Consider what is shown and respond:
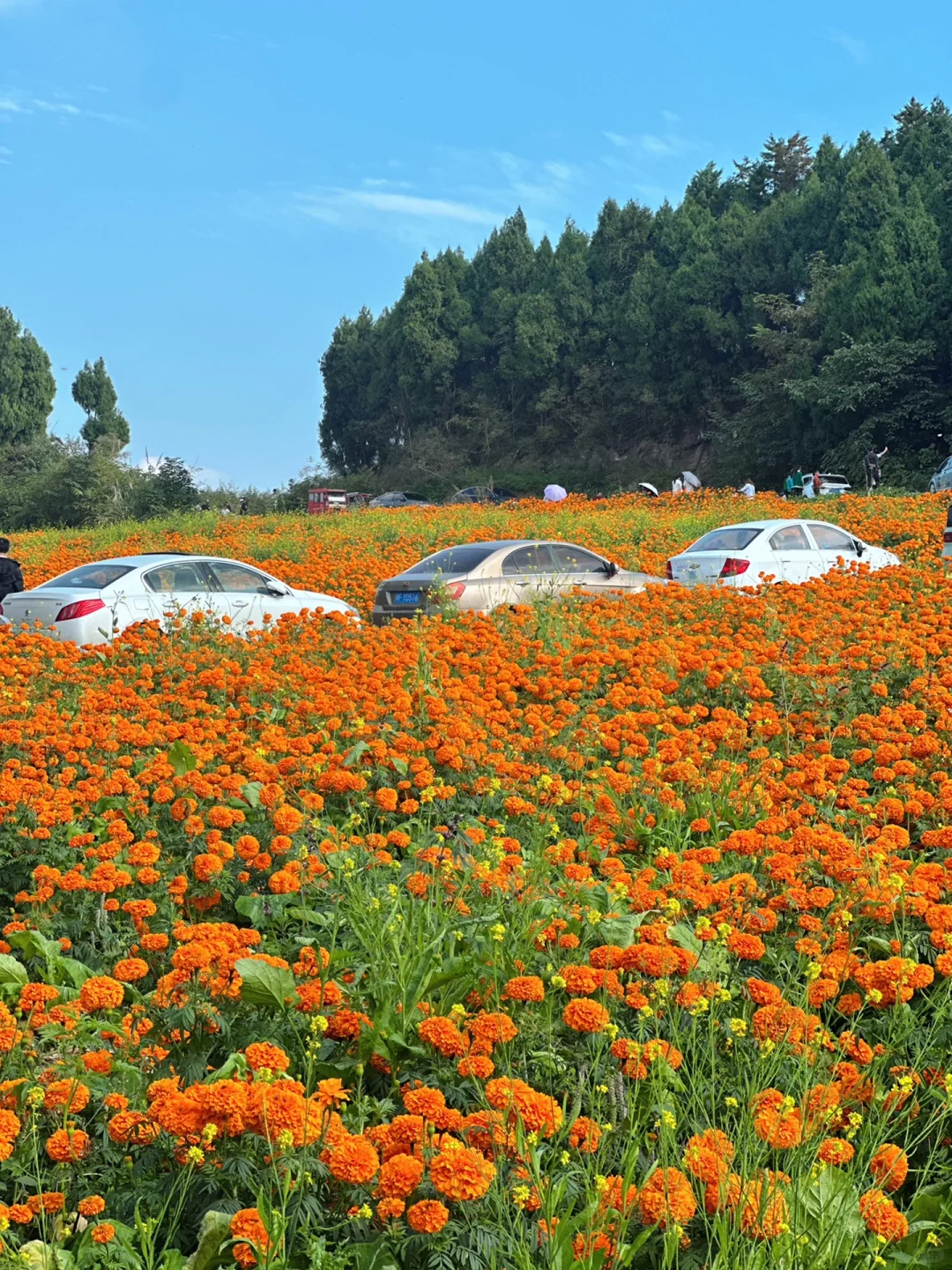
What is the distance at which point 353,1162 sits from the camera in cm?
244

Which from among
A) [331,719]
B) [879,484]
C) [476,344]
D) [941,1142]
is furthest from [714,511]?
[476,344]

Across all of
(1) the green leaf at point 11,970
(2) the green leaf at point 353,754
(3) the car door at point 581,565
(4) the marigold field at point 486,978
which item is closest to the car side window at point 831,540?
(3) the car door at point 581,565

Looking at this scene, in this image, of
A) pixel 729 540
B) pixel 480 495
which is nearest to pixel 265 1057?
pixel 729 540

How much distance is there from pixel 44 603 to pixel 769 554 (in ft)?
27.7

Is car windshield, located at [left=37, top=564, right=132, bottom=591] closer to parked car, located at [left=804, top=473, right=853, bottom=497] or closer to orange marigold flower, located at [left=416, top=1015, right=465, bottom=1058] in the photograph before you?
orange marigold flower, located at [left=416, top=1015, right=465, bottom=1058]

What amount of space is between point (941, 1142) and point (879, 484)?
3553cm

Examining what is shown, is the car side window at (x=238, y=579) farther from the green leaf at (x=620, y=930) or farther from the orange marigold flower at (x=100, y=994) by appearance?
the orange marigold flower at (x=100, y=994)

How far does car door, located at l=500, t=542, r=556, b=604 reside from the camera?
12672 millimetres

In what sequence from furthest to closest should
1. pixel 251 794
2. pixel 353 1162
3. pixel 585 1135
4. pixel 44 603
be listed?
pixel 44 603 → pixel 251 794 → pixel 585 1135 → pixel 353 1162

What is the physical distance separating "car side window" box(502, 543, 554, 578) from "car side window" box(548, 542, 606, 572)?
0.40 feet

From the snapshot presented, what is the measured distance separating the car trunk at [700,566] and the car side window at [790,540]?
91cm

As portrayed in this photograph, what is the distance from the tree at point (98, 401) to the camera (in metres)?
78.1

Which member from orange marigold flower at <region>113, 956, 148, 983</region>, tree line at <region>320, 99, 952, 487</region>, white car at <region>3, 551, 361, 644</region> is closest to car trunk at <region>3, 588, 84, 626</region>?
white car at <region>3, 551, 361, 644</region>

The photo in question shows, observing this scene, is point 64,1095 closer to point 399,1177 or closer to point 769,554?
point 399,1177
